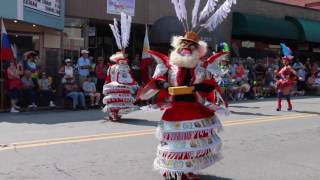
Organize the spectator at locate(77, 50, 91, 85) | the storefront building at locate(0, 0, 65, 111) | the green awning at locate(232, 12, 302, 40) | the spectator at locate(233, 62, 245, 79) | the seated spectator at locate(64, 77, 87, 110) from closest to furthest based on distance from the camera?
the storefront building at locate(0, 0, 65, 111)
the seated spectator at locate(64, 77, 87, 110)
the spectator at locate(77, 50, 91, 85)
the spectator at locate(233, 62, 245, 79)
the green awning at locate(232, 12, 302, 40)

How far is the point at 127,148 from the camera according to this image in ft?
32.3

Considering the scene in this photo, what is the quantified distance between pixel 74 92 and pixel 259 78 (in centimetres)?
1036

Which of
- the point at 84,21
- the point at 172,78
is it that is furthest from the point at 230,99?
the point at 172,78

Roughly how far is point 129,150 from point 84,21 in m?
13.0

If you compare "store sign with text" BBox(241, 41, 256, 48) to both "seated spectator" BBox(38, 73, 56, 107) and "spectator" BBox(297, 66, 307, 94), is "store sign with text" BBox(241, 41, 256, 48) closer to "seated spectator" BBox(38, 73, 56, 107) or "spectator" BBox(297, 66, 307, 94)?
"spectator" BBox(297, 66, 307, 94)

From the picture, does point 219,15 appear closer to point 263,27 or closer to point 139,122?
point 139,122

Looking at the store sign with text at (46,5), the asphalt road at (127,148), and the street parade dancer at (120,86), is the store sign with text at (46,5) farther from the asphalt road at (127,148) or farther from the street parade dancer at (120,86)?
the street parade dancer at (120,86)

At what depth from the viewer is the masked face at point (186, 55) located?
6.81 meters

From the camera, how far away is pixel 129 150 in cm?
964

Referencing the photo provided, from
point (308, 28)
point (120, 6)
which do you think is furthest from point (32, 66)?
point (308, 28)

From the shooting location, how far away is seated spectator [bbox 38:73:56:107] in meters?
18.1

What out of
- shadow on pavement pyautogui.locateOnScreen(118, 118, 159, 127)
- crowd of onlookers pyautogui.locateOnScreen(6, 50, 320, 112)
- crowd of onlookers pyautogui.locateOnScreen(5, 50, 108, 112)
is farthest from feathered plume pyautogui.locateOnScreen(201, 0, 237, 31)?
crowd of onlookers pyautogui.locateOnScreen(5, 50, 108, 112)

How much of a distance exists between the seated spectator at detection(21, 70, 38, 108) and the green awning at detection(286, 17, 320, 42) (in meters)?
18.1

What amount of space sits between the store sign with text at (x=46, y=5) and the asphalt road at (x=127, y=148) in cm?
414
